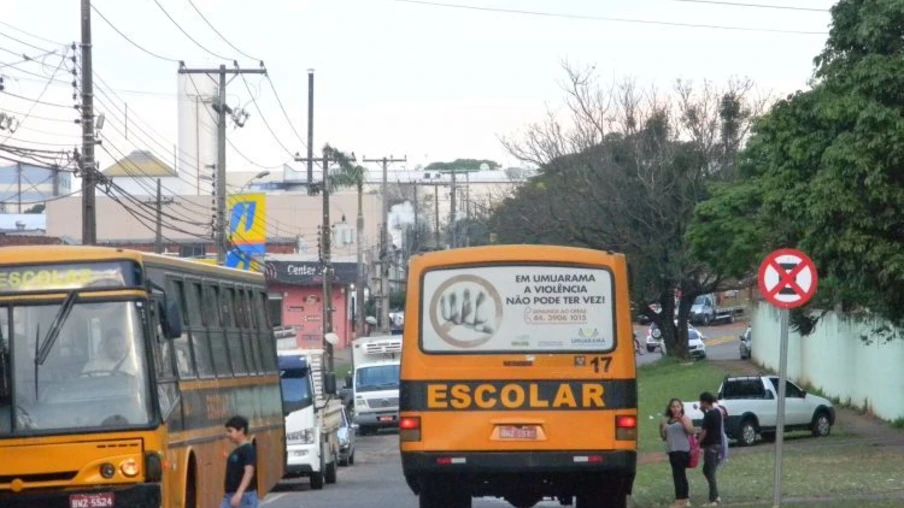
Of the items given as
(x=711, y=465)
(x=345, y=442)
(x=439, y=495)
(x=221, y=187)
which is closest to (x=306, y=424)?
(x=345, y=442)

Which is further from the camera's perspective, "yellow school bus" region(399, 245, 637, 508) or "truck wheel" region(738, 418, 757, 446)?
"truck wheel" region(738, 418, 757, 446)

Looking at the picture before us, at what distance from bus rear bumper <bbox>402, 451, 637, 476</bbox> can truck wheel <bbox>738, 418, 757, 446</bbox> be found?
21262mm

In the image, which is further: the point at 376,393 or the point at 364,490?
the point at 376,393

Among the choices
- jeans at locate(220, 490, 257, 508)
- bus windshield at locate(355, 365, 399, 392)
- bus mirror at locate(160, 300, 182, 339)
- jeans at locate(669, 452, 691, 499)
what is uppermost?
bus mirror at locate(160, 300, 182, 339)

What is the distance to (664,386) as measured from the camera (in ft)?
170

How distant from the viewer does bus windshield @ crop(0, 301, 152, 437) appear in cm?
1296

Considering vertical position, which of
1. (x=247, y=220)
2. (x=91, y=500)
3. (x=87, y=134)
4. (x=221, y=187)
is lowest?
(x=91, y=500)

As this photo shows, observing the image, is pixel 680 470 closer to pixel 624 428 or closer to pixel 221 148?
pixel 624 428

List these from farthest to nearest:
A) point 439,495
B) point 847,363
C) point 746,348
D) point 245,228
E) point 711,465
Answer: point 746,348
point 245,228
point 847,363
point 711,465
point 439,495

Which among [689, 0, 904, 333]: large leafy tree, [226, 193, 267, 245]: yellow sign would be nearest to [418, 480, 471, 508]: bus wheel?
[689, 0, 904, 333]: large leafy tree

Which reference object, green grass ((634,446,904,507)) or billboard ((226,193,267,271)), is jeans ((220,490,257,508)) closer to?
green grass ((634,446,904,507))

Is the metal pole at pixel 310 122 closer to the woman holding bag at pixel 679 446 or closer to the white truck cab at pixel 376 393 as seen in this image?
the white truck cab at pixel 376 393

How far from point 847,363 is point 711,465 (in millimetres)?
24469

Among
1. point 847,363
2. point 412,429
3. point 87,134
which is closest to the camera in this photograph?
point 412,429
